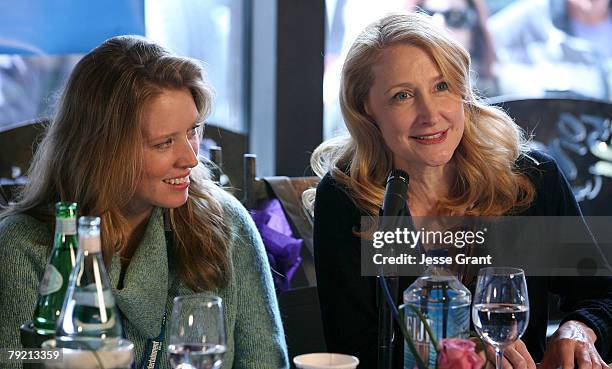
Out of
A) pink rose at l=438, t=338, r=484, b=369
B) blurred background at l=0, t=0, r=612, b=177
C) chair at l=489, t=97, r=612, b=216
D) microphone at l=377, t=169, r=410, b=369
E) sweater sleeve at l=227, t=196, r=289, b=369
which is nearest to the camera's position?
pink rose at l=438, t=338, r=484, b=369

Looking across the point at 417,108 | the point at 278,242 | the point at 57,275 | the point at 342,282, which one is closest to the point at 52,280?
the point at 57,275

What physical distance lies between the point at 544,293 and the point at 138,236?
2.83 feet

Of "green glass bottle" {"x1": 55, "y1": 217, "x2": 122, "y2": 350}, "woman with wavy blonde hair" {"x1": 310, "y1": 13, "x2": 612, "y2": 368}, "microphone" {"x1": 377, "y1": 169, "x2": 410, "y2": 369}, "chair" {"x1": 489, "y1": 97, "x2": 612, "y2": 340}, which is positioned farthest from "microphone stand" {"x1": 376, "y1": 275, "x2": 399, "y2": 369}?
"chair" {"x1": 489, "y1": 97, "x2": 612, "y2": 340}

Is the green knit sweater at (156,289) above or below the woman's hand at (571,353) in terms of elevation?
above

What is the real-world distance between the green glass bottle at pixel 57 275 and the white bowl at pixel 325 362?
33 centimetres

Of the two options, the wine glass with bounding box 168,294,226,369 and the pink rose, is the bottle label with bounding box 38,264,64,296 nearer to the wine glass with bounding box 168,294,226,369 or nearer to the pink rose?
the wine glass with bounding box 168,294,226,369

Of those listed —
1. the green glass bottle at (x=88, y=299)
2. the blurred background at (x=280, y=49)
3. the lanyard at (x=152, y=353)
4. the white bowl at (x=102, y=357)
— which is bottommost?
the lanyard at (x=152, y=353)

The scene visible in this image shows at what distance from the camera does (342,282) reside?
2027 millimetres

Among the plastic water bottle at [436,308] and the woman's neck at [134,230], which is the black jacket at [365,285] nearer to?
the woman's neck at [134,230]

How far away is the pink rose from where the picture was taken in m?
1.22

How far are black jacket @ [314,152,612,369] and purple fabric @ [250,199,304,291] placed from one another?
1.95 ft

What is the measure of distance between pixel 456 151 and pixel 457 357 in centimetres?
98

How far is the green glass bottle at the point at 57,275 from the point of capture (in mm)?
1283

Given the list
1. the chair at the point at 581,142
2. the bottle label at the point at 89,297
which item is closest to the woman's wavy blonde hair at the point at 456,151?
the bottle label at the point at 89,297
